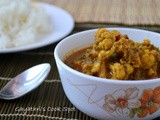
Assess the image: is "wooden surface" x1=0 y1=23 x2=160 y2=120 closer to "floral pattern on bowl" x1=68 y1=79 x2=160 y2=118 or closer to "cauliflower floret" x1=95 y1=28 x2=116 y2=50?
"floral pattern on bowl" x1=68 y1=79 x2=160 y2=118

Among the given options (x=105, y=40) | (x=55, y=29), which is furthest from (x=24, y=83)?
(x=55, y=29)

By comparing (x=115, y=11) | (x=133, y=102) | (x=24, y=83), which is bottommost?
(x=115, y=11)

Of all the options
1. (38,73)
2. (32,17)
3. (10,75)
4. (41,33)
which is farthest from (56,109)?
(32,17)

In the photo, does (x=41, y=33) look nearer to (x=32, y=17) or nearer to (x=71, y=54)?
(x=32, y=17)

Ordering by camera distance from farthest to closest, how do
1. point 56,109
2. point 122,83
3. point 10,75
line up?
point 10,75 < point 56,109 < point 122,83

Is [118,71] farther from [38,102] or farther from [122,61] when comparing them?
[38,102]

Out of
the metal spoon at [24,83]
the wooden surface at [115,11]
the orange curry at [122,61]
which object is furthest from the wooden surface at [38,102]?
the wooden surface at [115,11]
